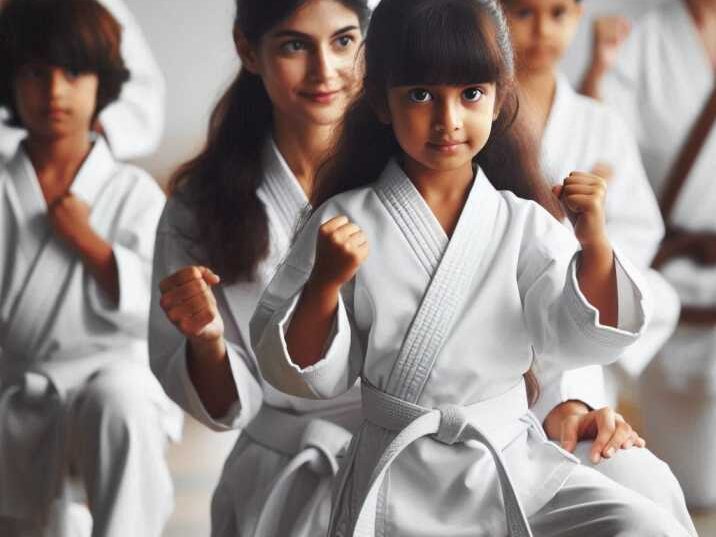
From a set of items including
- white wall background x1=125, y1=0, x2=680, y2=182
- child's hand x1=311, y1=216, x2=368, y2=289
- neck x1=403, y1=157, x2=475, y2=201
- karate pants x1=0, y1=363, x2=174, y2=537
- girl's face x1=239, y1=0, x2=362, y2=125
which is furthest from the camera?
white wall background x1=125, y1=0, x2=680, y2=182

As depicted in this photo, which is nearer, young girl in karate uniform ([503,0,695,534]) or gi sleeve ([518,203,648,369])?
gi sleeve ([518,203,648,369])

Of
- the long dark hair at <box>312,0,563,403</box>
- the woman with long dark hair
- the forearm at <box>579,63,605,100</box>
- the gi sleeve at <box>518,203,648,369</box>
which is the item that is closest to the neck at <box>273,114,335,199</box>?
the woman with long dark hair

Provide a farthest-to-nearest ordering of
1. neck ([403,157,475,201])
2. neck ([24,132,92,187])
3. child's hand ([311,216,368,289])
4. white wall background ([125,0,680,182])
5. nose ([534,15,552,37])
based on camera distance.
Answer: white wall background ([125,0,680,182]) → neck ([24,132,92,187]) → nose ([534,15,552,37]) → neck ([403,157,475,201]) → child's hand ([311,216,368,289])

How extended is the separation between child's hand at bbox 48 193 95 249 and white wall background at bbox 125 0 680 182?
0.76 feet

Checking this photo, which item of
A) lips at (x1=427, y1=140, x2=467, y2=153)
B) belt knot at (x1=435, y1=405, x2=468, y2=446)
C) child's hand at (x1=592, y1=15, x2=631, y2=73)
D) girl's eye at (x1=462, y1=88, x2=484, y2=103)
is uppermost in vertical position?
girl's eye at (x1=462, y1=88, x2=484, y2=103)

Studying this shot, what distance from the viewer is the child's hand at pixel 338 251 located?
0.82m

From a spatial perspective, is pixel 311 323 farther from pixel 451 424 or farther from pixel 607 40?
pixel 607 40

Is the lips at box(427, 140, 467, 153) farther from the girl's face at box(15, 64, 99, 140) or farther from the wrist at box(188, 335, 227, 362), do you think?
the girl's face at box(15, 64, 99, 140)

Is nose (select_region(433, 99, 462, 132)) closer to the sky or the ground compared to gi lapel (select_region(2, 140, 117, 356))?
closer to the sky

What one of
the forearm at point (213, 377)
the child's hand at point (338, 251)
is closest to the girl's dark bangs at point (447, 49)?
the child's hand at point (338, 251)

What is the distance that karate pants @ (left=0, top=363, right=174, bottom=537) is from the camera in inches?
52.3

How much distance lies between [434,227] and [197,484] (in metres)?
0.89

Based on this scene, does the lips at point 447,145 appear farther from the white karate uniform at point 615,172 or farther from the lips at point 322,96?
the white karate uniform at point 615,172

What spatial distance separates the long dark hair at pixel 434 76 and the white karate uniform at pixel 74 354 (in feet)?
1.63
